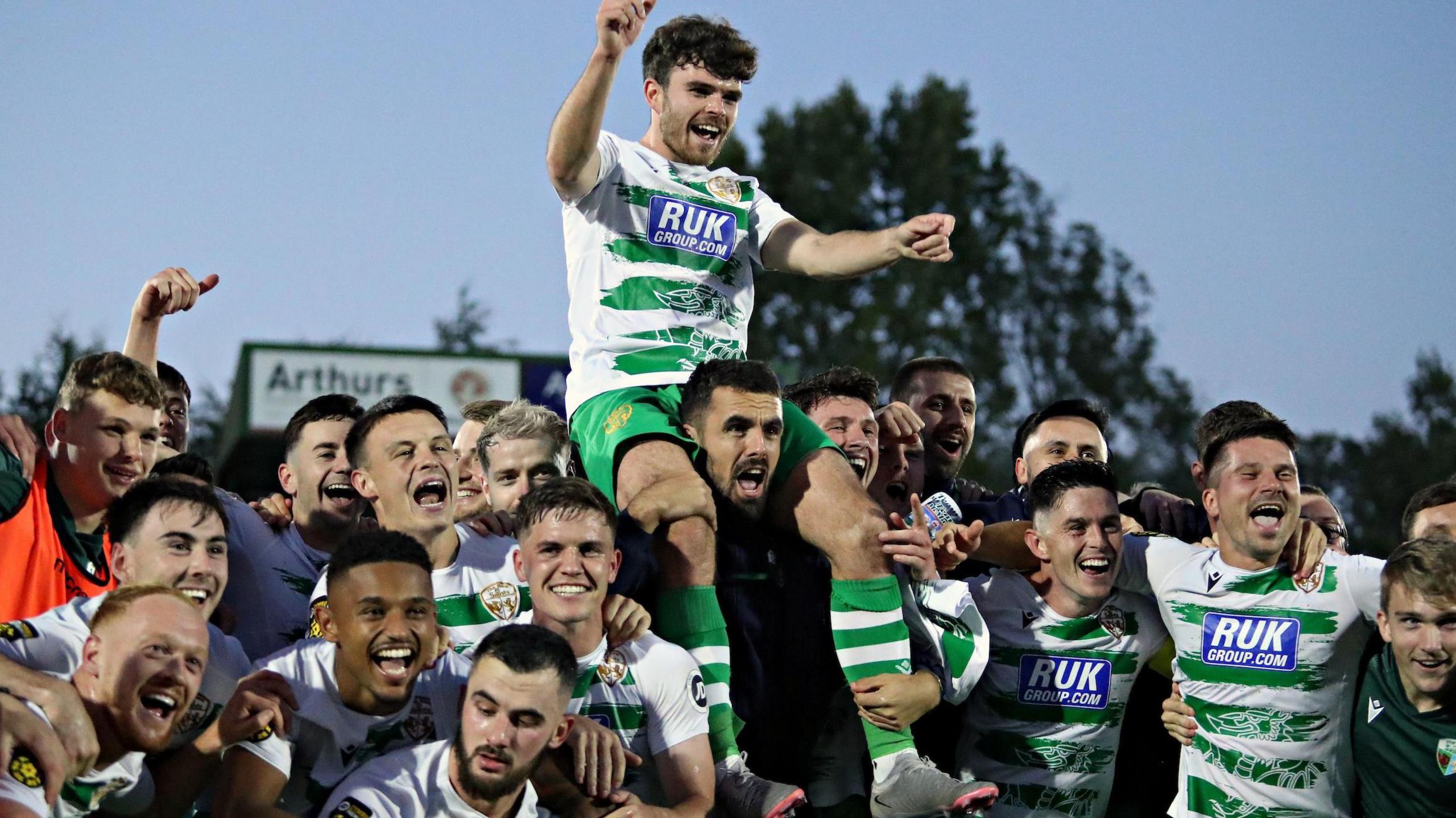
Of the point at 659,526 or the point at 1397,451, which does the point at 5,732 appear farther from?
the point at 1397,451

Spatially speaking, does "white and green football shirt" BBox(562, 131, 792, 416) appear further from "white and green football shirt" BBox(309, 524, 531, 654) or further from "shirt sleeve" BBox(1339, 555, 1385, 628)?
"shirt sleeve" BBox(1339, 555, 1385, 628)

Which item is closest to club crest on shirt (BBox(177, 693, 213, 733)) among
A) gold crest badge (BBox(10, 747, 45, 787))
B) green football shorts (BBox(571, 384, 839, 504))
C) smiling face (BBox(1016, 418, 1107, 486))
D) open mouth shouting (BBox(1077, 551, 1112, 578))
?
gold crest badge (BBox(10, 747, 45, 787))

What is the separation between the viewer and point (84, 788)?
13.4 feet

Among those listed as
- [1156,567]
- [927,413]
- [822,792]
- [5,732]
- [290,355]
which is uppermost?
[290,355]

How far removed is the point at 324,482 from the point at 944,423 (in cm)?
290

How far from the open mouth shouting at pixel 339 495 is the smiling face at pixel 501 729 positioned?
5.75 ft

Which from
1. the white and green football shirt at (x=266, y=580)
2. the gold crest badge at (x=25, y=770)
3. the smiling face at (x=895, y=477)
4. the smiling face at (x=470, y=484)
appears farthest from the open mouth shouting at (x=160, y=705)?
the smiling face at (x=895, y=477)

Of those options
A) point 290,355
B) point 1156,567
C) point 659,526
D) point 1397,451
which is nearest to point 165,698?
point 659,526

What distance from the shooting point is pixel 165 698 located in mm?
4156

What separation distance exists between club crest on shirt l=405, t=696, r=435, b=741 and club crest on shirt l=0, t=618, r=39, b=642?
3.64 feet

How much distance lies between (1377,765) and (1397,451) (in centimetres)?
3215

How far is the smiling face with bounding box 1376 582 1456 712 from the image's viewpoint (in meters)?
5.20

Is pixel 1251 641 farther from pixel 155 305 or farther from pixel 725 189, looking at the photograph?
pixel 155 305

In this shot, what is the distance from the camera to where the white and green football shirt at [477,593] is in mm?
5258
